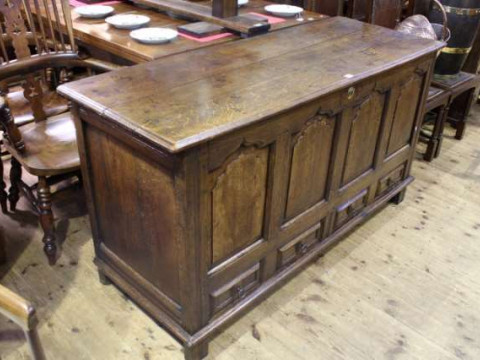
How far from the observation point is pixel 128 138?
1.32 metres

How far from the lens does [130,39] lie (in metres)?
2.00

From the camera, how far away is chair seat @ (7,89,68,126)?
6.72ft

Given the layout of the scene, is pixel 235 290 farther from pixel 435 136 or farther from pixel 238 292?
pixel 435 136

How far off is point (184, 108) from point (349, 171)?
2.77 ft

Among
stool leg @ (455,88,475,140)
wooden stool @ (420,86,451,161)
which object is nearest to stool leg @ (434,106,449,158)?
wooden stool @ (420,86,451,161)

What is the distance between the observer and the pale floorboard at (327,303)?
5.37 feet

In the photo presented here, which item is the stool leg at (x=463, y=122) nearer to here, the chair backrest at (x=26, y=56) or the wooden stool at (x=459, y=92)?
the wooden stool at (x=459, y=92)

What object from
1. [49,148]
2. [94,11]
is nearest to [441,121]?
[94,11]

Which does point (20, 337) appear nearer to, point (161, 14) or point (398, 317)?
point (398, 317)

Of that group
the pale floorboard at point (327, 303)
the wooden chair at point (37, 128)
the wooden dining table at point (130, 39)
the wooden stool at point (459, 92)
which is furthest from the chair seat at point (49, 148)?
the wooden stool at point (459, 92)

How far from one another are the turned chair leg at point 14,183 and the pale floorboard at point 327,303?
79 mm

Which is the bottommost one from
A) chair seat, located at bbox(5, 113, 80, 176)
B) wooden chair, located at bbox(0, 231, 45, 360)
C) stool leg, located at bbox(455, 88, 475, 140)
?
stool leg, located at bbox(455, 88, 475, 140)

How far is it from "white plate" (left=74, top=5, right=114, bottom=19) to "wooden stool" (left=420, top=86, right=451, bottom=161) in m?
1.66

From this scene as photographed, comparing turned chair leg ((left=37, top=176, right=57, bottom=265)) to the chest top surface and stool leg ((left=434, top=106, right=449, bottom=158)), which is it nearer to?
the chest top surface
